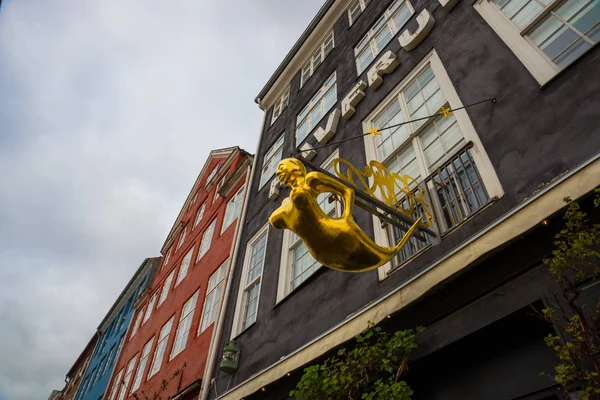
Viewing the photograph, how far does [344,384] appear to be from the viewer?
4449mm

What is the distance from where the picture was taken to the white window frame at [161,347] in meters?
15.2

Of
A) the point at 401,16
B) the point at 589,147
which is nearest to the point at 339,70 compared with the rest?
the point at 401,16

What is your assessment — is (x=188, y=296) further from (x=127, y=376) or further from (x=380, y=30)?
(x=380, y=30)

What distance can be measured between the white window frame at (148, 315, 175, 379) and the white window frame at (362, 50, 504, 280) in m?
11.7

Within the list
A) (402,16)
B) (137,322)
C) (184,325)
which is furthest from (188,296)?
(402,16)

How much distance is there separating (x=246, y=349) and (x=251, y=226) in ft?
13.4

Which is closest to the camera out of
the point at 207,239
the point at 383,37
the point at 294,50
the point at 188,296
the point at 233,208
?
the point at 383,37

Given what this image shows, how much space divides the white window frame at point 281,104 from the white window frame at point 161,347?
8930 mm

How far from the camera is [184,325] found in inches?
581

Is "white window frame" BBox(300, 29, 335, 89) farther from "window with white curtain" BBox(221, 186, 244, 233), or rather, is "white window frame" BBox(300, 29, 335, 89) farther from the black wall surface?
"window with white curtain" BBox(221, 186, 244, 233)

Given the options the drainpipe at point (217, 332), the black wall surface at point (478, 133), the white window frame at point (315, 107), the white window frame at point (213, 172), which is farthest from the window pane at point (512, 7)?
the white window frame at point (213, 172)

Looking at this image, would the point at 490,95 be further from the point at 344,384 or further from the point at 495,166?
the point at 344,384

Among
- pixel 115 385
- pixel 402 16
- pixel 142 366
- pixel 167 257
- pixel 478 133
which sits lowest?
pixel 478 133

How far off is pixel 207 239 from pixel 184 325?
4237 mm
